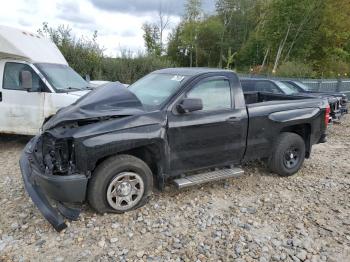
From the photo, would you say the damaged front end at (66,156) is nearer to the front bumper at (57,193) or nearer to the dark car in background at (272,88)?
the front bumper at (57,193)

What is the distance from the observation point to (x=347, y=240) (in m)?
3.57

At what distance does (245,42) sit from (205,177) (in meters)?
41.9

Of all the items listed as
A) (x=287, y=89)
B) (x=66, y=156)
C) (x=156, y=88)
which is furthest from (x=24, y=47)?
(x=287, y=89)

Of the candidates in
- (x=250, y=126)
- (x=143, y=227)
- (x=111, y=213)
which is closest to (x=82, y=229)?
(x=111, y=213)

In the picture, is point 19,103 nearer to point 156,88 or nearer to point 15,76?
point 15,76

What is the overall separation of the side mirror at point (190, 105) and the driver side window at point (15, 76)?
3783mm

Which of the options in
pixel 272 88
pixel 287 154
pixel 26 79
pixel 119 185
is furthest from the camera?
pixel 272 88

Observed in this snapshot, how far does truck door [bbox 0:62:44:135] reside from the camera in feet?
21.2

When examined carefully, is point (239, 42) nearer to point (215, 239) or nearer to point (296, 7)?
point (296, 7)

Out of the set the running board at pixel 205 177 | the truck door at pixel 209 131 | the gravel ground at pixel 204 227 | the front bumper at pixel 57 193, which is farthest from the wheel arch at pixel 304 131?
the front bumper at pixel 57 193

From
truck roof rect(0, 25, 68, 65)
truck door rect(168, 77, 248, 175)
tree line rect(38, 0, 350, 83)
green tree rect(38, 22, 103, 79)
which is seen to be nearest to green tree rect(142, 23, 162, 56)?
tree line rect(38, 0, 350, 83)

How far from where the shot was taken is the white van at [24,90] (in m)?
6.41

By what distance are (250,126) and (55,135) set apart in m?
2.73

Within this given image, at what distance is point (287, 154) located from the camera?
17.5ft
